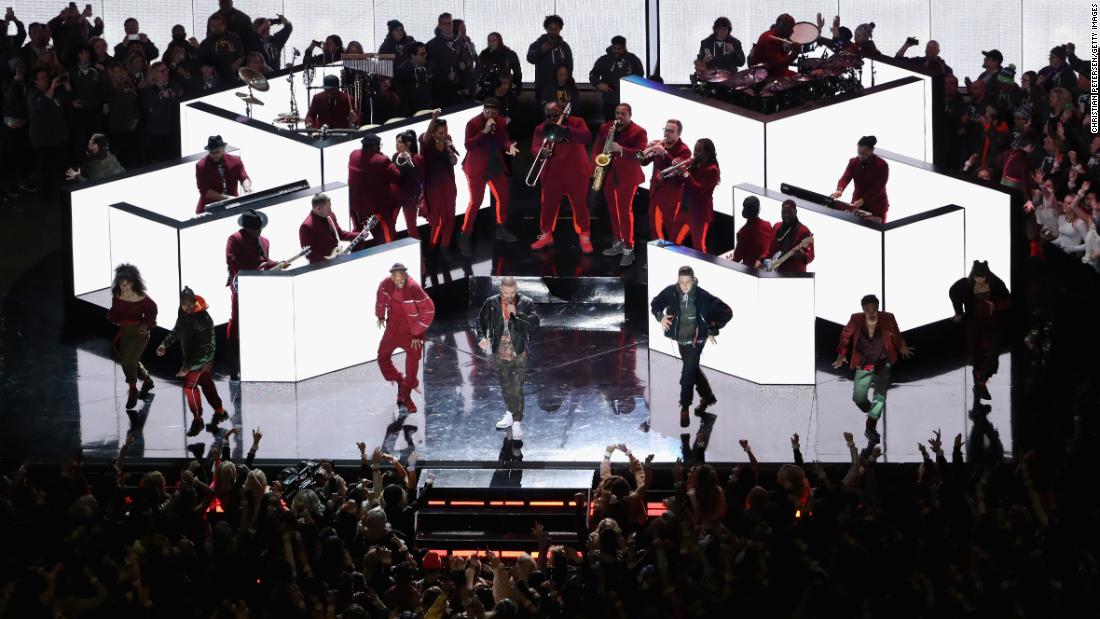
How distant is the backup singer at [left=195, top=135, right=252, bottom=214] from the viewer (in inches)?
671


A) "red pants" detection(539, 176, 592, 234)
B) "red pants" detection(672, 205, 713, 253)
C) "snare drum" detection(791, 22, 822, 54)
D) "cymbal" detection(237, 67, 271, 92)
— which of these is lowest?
"red pants" detection(672, 205, 713, 253)

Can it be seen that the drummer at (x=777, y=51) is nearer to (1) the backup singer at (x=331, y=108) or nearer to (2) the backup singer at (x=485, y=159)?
(2) the backup singer at (x=485, y=159)

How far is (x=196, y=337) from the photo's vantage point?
14.0 m

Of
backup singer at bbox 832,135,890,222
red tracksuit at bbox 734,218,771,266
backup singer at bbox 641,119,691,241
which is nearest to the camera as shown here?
red tracksuit at bbox 734,218,771,266

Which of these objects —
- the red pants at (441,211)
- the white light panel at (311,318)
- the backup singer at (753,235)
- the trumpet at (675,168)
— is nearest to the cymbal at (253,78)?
the red pants at (441,211)

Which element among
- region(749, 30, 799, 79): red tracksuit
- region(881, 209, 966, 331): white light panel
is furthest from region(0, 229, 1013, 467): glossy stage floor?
region(749, 30, 799, 79): red tracksuit

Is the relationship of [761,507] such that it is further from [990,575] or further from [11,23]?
[11,23]

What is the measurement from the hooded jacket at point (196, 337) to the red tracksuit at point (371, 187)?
3145 mm

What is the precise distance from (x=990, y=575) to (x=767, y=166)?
854 cm

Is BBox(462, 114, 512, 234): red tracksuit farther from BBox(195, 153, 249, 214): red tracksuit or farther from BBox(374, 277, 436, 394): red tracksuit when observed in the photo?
BBox(374, 277, 436, 394): red tracksuit

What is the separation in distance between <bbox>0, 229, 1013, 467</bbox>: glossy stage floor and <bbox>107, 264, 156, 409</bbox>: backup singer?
0.48 metres

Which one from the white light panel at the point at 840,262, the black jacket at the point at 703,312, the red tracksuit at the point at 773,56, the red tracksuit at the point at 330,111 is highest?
the red tracksuit at the point at 773,56

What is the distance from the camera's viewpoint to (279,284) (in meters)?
15.0

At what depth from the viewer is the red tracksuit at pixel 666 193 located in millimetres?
16641
